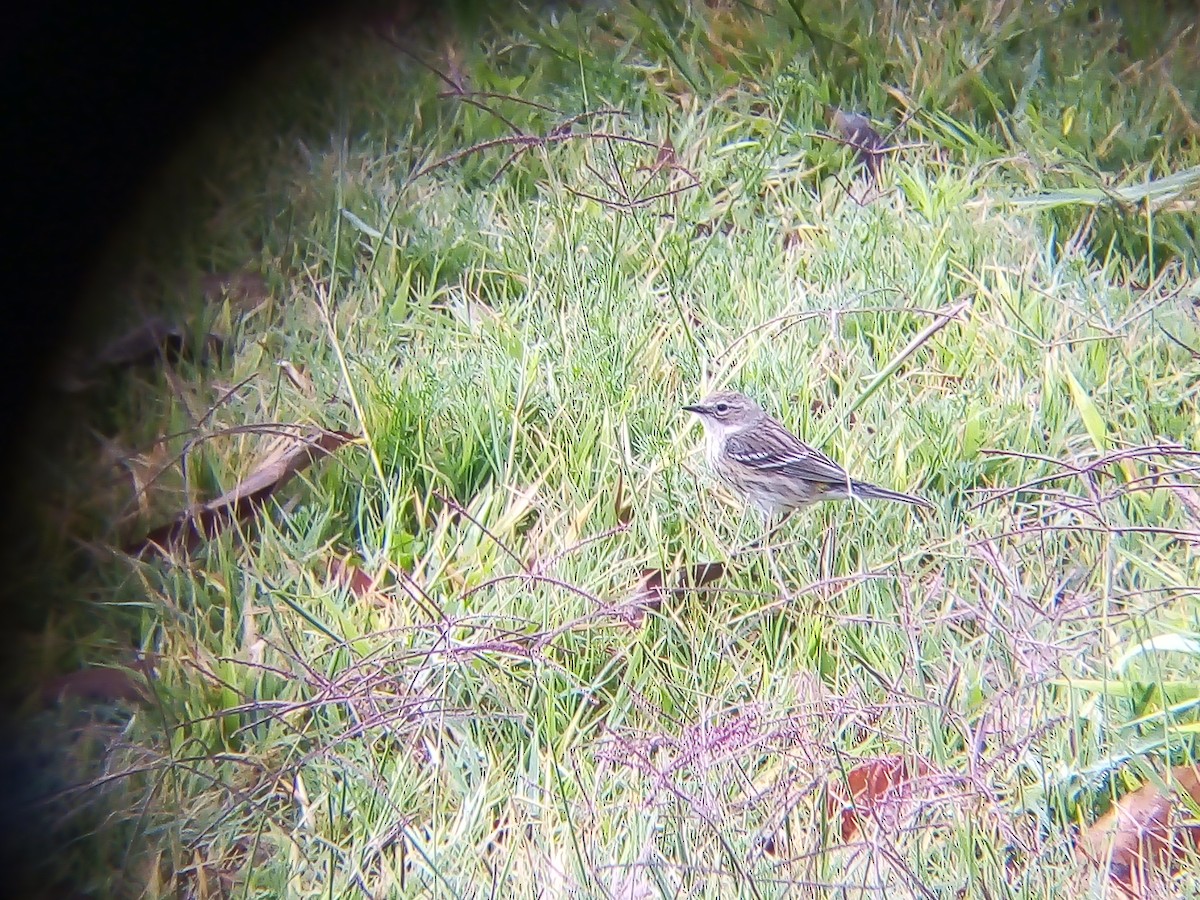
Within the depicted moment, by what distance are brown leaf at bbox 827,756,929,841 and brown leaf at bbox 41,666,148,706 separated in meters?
1.72

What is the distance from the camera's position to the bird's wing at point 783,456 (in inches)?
137

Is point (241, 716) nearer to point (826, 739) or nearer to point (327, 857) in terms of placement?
point (327, 857)

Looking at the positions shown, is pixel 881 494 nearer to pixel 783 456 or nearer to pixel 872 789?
pixel 783 456

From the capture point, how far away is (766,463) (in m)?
3.48

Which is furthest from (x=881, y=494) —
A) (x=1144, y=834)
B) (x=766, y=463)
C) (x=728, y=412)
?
(x=1144, y=834)

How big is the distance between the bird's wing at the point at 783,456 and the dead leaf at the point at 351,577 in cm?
107

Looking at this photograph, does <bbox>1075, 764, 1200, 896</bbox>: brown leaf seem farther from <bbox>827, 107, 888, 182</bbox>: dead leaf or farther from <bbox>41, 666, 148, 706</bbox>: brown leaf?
<bbox>827, 107, 888, 182</bbox>: dead leaf

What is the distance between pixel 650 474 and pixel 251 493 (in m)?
1.16

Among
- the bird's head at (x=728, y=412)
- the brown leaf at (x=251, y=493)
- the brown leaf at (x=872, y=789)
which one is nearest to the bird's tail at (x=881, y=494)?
the bird's head at (x=728, y=412)

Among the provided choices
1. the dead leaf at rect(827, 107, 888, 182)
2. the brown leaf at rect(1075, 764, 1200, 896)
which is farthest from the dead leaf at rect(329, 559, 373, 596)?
the dead leaf at rect(827, 107, 888, 182)

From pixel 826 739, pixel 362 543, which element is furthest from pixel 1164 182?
pixel 362 543

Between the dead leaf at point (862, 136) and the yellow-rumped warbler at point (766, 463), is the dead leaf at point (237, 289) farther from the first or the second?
the dead leaf at point (862, 136)

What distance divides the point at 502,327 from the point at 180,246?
53.7 inches

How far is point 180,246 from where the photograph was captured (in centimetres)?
455
